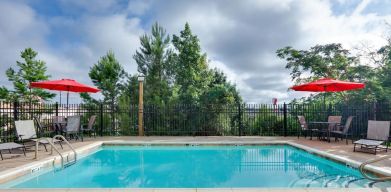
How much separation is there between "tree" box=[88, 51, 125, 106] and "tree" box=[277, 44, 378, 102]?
1084cm

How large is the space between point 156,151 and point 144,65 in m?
11.5

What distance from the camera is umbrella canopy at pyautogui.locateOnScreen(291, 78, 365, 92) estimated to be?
9.02 m

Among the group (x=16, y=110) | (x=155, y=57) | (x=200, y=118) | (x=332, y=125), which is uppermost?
(x=155, y=57)

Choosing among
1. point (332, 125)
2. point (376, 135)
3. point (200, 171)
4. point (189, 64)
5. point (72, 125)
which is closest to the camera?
point (200, 171)

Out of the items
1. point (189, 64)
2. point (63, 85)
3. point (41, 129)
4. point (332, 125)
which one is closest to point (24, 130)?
point (41, 129)

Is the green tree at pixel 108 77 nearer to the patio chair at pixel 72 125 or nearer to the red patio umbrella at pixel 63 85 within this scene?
the red patio umbrella at pixel 63 85

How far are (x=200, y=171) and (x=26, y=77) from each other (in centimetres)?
2003

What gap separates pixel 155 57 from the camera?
62.1 ft

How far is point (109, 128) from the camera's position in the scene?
12.0 metres

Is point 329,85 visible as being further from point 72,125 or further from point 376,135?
point 72,125

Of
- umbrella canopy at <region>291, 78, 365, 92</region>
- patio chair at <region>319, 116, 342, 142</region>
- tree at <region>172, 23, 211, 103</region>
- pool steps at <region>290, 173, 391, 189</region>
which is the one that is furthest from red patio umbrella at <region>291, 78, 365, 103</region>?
tree at <region>172, 23, 211, 103</region>

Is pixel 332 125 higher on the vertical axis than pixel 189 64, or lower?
lower

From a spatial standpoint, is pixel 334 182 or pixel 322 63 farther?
pixel 322 63

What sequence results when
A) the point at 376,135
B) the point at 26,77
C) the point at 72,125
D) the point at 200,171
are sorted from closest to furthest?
the point at 200,171 → the point at 376,135 → the point at 72,125 → the point at 26,77
